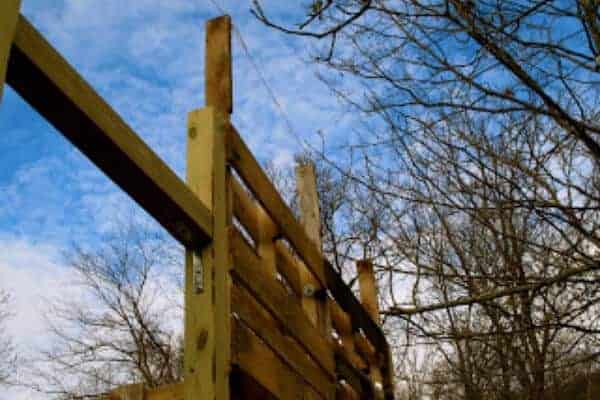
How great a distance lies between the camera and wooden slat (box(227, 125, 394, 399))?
2.55 meters

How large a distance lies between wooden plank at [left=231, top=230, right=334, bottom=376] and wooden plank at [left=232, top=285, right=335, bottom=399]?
0.10 ft

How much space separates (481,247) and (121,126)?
525 centimetres

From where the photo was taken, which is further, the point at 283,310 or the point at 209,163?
the point at 283,310

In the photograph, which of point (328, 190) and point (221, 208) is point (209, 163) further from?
point (328, 190)

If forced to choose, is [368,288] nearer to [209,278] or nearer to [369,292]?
[369,292]

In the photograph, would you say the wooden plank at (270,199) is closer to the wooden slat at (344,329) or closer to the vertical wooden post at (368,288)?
the wooden slat at (344,329)

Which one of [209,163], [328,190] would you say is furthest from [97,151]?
[328,190]

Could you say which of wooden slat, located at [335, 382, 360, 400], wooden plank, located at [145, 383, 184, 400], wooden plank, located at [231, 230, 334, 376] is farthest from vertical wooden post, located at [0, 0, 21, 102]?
wooden slat, located at [335, 382, 360, 400]

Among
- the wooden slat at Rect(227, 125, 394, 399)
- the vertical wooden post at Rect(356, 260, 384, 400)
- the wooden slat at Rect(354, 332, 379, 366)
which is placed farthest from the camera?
the vertical wooden post at Rect(356, 260, 384, 400)

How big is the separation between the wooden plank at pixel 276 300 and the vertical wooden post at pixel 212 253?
11cm

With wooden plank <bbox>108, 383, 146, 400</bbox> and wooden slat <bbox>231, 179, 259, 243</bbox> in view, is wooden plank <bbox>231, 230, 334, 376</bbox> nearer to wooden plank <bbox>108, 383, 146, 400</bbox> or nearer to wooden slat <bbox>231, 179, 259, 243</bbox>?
wooden slat <bbox>231, 179, 259, 243</bbox>

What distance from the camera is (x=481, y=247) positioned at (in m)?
6.43

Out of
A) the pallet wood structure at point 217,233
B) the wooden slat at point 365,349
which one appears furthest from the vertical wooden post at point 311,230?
the wooden slat at point 365,349

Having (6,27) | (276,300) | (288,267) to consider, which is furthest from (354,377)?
(6,27)
